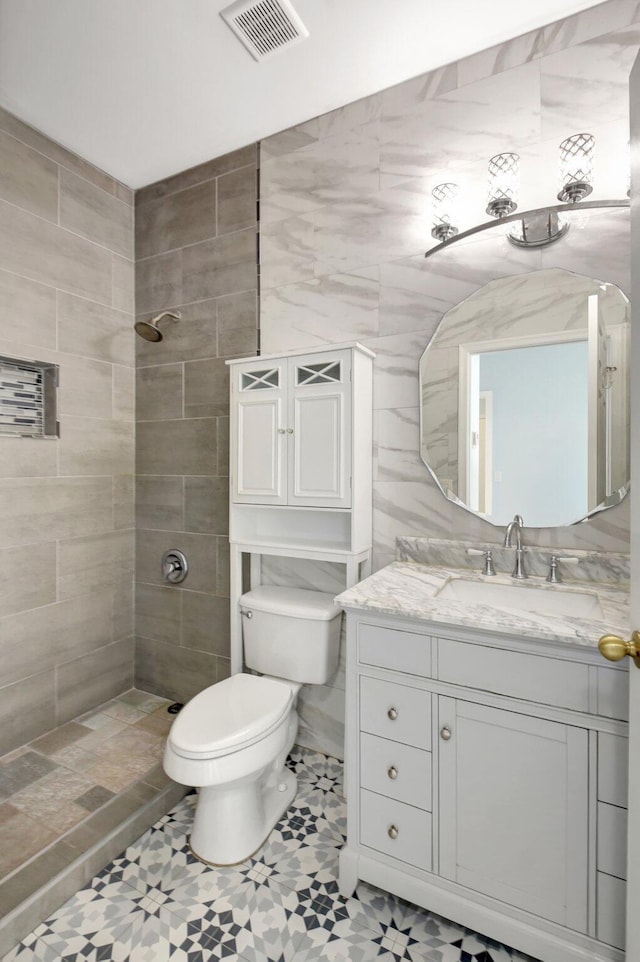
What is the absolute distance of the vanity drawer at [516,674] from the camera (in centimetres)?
111

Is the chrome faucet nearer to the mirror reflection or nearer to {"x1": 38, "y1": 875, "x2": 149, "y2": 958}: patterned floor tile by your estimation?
the mirror reflection

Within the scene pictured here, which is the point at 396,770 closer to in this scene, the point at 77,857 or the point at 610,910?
the point at 610,910

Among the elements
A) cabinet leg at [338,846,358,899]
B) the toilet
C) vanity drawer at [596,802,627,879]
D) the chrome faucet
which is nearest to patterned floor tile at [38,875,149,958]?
the toilet

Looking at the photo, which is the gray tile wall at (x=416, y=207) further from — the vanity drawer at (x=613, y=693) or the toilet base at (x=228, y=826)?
the toilet base at (x=228, y=826)

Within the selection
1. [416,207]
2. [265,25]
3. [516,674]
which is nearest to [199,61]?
[265,25]

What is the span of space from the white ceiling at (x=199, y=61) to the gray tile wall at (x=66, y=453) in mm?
275

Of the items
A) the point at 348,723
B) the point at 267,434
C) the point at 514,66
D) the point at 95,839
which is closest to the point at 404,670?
the point at 348,723

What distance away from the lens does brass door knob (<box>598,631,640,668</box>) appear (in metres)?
0.82

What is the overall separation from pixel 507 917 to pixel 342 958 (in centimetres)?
43

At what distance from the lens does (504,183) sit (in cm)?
156

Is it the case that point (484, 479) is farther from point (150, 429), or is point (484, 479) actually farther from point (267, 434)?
point (150, 429)

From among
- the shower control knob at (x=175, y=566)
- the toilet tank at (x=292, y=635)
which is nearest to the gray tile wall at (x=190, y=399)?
the shower control knob at (x=175, y=566)

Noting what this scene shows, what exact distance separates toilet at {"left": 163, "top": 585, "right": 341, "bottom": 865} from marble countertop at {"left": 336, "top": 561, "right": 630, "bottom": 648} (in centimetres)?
39

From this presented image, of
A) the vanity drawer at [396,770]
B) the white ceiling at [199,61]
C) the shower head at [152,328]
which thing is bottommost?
the vanity drawer at [396,770]
